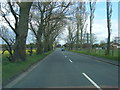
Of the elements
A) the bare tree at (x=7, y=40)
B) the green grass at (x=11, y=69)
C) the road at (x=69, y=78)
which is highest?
the bare tree at (x=7, y=40)

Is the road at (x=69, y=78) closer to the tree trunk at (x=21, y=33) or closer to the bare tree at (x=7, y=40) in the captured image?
the tree trunk at (x=21, y=33)

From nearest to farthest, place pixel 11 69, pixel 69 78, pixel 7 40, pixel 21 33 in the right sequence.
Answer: pixel 69 78 → pixel 11 69 → pixel 21 33 → pixel 7 40

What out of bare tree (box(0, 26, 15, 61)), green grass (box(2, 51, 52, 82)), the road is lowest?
the road

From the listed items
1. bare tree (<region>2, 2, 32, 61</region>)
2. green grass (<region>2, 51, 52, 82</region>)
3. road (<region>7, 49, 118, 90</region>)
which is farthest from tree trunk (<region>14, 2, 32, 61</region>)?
road (<region>7, 49, 118, 90</region>)

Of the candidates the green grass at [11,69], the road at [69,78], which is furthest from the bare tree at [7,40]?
the road at [69,78]

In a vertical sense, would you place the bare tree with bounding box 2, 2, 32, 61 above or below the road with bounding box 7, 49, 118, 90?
above

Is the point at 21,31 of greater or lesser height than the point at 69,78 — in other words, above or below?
above

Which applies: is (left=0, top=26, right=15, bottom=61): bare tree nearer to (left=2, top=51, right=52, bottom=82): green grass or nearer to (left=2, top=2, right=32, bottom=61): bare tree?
(left=2, top=2, right=32, bottom=61): bare tree

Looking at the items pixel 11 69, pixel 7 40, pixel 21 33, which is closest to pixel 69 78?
pixel 11 69

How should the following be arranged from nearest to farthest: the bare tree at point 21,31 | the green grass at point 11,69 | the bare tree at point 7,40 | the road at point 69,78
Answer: the road at point 69,78 < the green grass at point 11,69 < the bare tree at point 21,31 < the bare tree at point 7,40

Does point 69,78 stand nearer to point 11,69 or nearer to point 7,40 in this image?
point 11,69

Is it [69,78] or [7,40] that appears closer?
[69,78]

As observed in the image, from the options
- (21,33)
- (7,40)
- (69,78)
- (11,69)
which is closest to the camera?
(69,78)

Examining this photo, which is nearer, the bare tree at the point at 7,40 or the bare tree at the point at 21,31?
the bare tree at the point at 21,31
